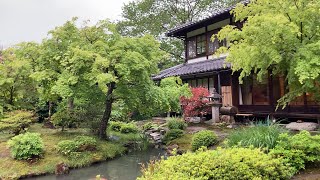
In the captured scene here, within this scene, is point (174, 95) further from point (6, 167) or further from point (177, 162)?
point (177, 162)

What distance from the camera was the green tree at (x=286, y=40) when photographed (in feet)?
19.3

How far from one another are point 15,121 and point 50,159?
9.81 feet

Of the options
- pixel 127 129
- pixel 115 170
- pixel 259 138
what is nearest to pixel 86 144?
pixel 115 170

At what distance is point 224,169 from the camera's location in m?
5.27

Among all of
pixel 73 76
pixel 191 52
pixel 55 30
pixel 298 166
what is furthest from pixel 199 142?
pixel 191 52

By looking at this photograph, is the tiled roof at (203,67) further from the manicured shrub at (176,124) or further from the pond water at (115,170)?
the pond water at (115,170)

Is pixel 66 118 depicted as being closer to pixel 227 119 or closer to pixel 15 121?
pixel 15 121

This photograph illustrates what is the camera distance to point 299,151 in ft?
21.6

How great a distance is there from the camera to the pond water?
9.87m

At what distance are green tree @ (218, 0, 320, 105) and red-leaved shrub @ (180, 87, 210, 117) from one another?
9.94 m

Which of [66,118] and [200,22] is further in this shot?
[200,22]

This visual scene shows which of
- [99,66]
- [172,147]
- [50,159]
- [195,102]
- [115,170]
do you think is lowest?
[115,170]

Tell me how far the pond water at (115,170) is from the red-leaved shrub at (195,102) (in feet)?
15.5

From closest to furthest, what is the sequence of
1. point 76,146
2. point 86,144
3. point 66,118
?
point 76,146 → point 86,144 → point 66,118
